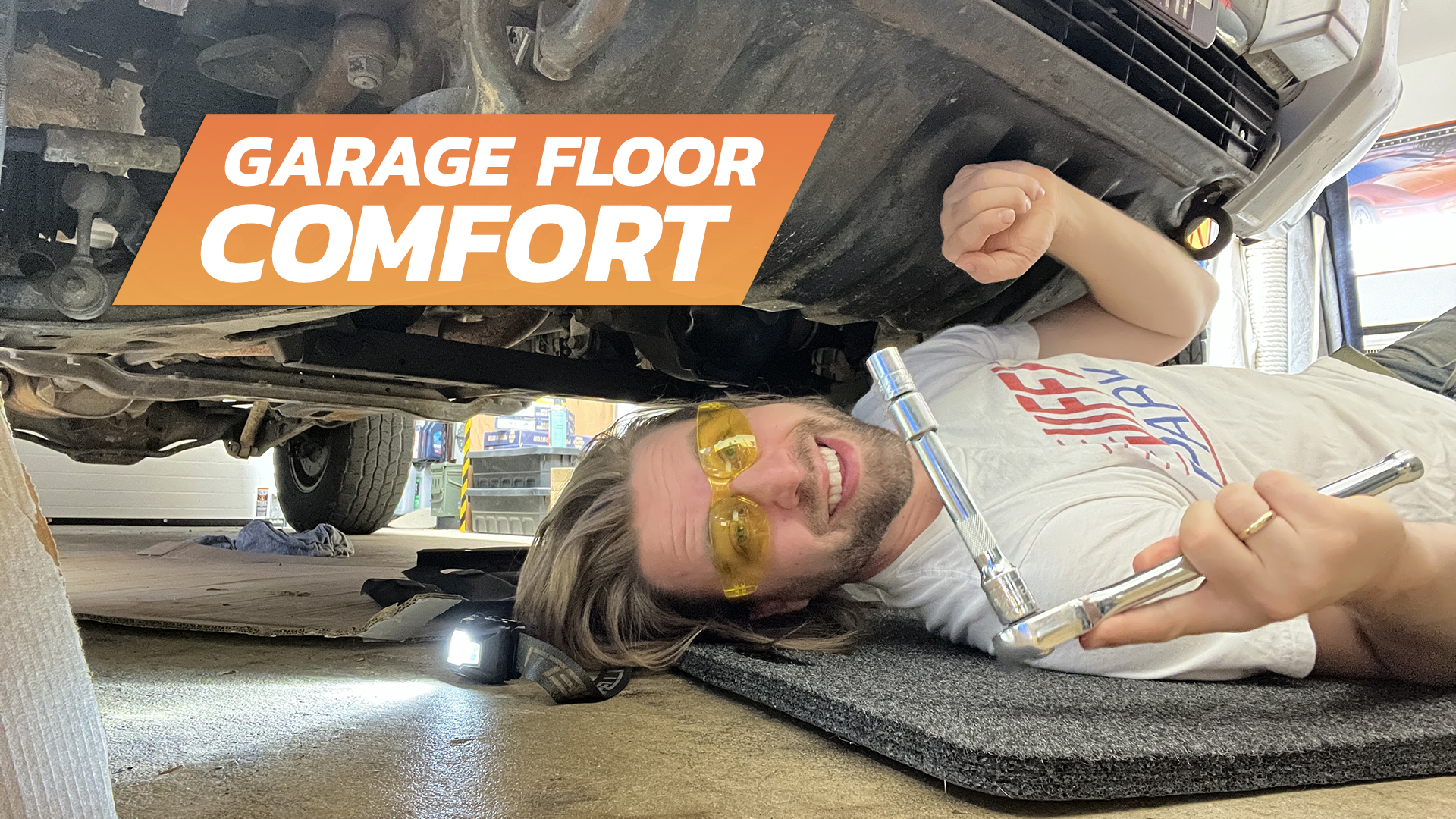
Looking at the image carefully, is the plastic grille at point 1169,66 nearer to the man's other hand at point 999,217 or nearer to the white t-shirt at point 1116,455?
the man's other hand at point 999,217

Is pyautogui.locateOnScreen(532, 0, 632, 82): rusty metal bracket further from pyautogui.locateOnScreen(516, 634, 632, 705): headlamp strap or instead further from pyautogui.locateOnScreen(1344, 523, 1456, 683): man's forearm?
pyautogui.locateOnScreen(1344, 523, 1456, 683): man's forearm

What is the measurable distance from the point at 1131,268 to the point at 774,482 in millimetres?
516

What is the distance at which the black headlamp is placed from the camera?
792 millimetres

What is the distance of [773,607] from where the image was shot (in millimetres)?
1011

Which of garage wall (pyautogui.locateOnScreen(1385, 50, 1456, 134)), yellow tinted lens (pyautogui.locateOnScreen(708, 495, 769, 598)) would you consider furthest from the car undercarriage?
garage wall (pyautogui.locateOnScreen(1385, 50, 1456, 134))

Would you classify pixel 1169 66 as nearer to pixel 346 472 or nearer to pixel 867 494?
pixel 867 494

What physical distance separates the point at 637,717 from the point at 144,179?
2.31 feet

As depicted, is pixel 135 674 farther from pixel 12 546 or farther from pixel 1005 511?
pixel 1005 511

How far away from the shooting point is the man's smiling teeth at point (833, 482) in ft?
3.07

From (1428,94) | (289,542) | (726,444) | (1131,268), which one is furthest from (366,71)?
(1428,94)

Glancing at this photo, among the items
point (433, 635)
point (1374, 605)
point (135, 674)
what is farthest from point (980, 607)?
point (135, 674)

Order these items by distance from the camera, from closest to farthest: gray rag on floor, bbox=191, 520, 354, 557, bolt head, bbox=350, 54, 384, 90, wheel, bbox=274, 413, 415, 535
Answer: bolt head, bbox=350, 54, 384, 90
gray rag on floor, bbox=191, 520, 354, 557
wheel, bbox=274, 413, 415, 535

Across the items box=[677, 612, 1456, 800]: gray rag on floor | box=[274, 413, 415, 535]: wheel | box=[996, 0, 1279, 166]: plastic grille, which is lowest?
box=[677, 612, 1456, 800]: gray rag on floor

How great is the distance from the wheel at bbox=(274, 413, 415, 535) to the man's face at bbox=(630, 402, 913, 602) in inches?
69.8
